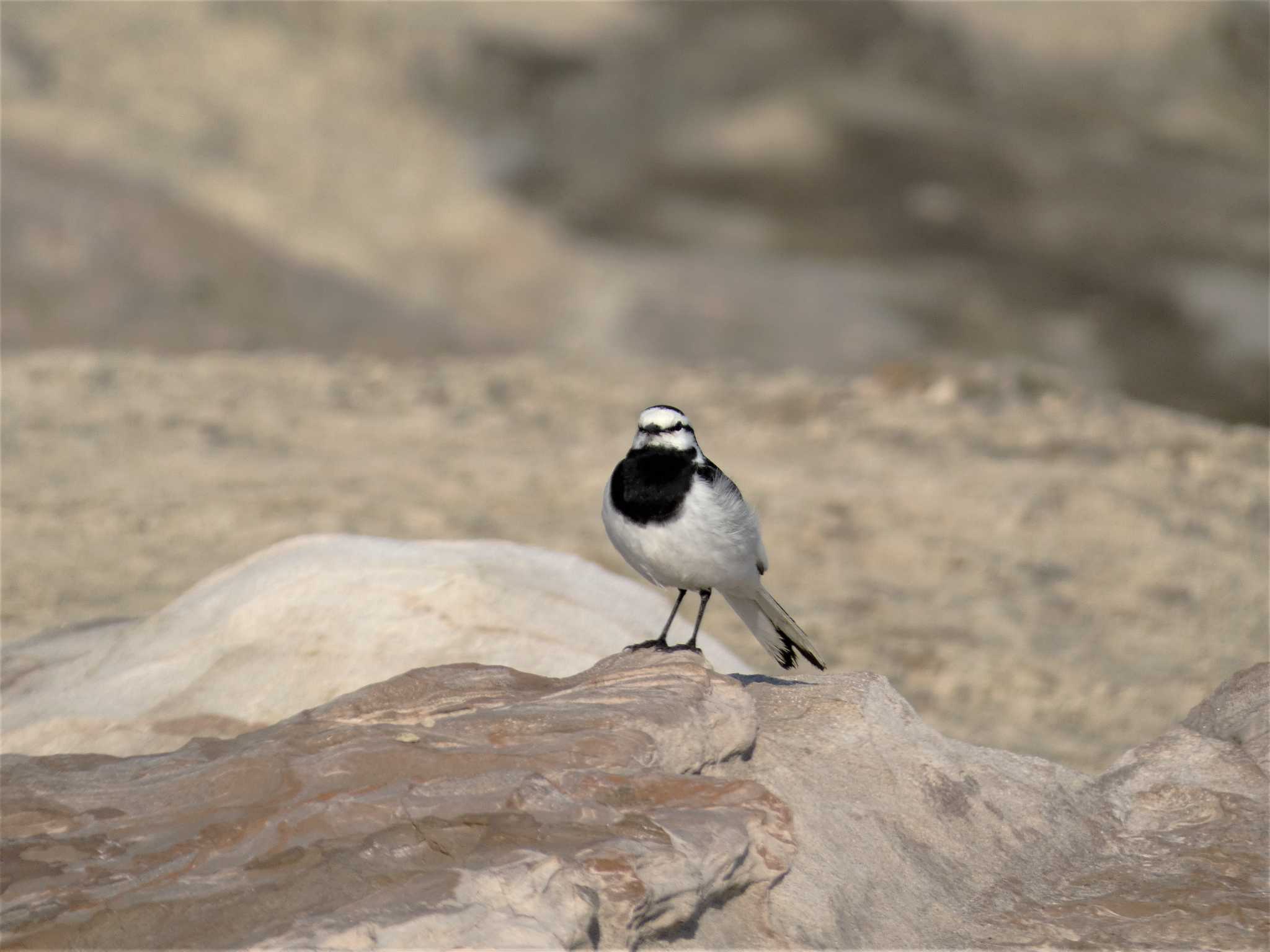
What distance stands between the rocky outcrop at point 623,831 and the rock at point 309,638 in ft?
3.31

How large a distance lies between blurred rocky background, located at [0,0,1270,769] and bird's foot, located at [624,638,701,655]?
112 inches

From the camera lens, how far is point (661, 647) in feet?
14.0

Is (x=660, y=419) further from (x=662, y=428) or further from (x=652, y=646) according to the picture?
(x=652, y=646)

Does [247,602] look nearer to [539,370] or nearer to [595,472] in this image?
[595,472]

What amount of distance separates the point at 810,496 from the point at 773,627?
5286mm

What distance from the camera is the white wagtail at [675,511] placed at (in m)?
3.95

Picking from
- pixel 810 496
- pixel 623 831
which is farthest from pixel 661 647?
pixel 810 496

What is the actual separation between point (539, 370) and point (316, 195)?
391 centimetres

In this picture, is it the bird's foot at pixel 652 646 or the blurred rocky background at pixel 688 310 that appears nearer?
the bird's foot at pixel 652 646

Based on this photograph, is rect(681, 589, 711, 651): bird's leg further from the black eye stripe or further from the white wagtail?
the black eye stripe

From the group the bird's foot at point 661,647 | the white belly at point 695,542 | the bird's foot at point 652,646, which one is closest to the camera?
the white belly at point 695,542

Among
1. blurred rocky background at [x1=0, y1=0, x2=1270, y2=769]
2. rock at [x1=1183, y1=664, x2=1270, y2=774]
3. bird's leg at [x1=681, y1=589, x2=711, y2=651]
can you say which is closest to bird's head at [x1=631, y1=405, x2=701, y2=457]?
bird's leg at [x1=681, y1=589, x2=711, y2=651]

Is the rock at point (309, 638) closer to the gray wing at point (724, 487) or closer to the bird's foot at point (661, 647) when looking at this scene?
the bird's foot at point (661, 647)

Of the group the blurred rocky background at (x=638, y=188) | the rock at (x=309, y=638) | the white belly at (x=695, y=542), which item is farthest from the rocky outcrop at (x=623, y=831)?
the blurred rocky background at (x=638, y=188)
